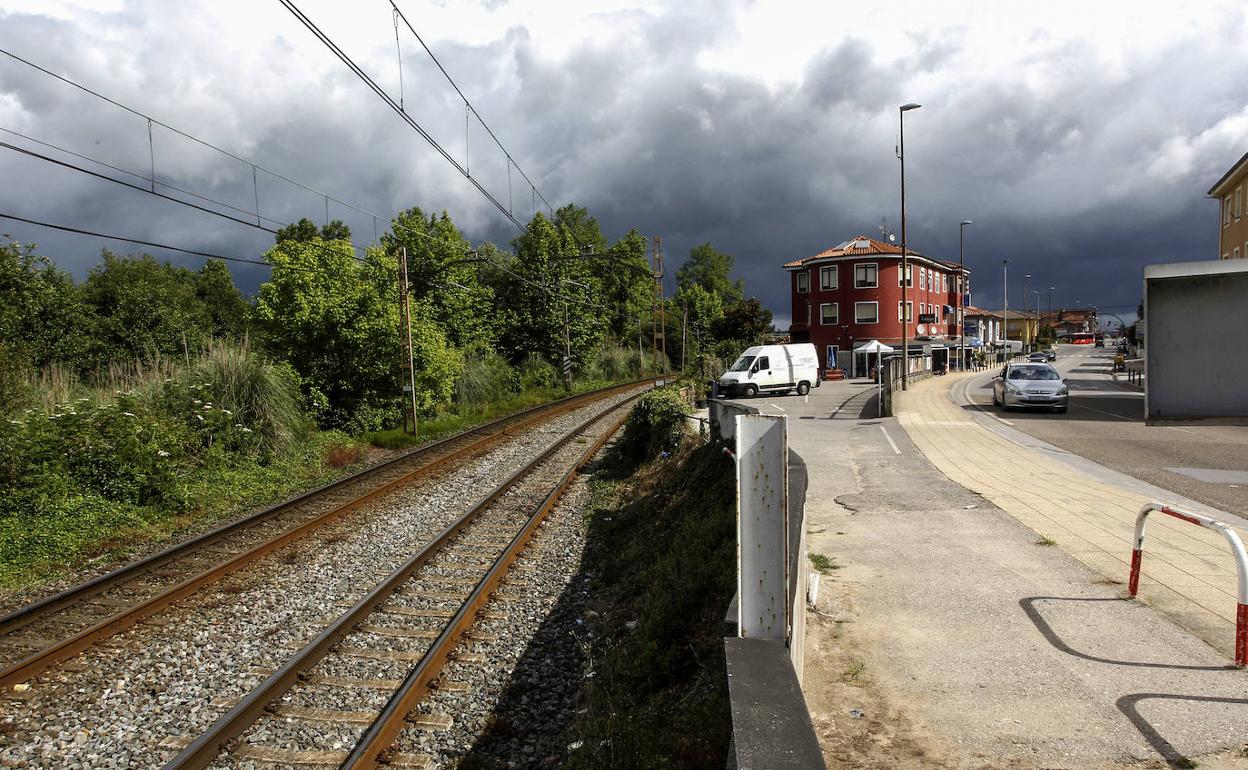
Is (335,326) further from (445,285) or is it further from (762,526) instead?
(762,526)

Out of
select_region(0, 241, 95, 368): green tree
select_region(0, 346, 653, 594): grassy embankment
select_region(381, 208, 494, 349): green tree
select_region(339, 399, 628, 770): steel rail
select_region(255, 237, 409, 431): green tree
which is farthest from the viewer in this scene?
select_region(381, 208, 494, 349): green tree

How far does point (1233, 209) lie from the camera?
Result: 35.6 m

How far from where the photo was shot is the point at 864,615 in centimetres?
566

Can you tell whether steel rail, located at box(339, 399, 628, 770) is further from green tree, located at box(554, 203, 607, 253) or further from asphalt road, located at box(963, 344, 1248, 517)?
green tree, located at box(554, 203, 607, 253)

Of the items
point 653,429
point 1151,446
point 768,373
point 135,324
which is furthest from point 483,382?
point 1151,446

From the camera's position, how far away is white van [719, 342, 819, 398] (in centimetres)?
3152

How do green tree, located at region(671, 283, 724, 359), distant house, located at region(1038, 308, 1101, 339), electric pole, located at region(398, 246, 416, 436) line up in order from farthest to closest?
distant house, located at region(1038, 308, 1101, 339) → green tree, located at region(671, 283, 724, 359) → electric pole, located at region(398, 246, 416, 436)

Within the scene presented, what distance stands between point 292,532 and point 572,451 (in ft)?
30.6

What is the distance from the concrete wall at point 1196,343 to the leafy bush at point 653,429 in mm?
12265

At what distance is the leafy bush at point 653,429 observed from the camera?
49.6ft

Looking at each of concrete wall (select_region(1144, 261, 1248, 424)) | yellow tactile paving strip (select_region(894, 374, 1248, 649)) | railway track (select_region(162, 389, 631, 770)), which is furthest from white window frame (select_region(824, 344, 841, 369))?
concrete wall (select_region(1144, 261, 1248, 424))

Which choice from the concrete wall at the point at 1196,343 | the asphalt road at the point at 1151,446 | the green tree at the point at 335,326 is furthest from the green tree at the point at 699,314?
the concrete wall at the point at 1196,343

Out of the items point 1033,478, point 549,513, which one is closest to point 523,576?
point 549,513

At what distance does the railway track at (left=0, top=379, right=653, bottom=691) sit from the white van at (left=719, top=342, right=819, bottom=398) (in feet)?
63.1
